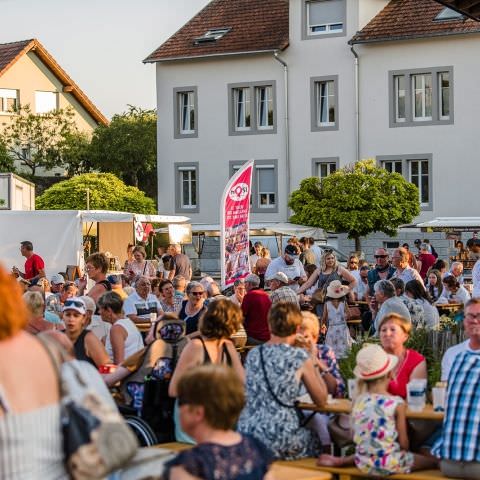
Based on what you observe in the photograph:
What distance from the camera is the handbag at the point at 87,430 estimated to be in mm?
5039

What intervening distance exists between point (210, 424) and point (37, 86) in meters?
62.0

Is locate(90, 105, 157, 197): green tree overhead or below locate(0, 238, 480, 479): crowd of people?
overhead

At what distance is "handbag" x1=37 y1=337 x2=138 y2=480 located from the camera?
5039 mm

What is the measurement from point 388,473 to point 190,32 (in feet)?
155

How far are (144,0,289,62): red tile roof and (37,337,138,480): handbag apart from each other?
45943 millimetres

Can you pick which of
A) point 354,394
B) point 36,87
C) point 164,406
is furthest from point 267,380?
point 36,87

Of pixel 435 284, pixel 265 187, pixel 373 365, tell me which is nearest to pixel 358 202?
pixel 265 187

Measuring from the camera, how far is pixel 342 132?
164 feet

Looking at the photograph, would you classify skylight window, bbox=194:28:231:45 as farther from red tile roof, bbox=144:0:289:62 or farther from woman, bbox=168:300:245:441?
woman, bbox=168:300:245:441

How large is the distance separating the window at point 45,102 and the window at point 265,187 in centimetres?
1809

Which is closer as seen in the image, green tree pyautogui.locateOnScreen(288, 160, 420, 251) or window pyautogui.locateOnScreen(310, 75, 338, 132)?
green tree pyautogui.locateOnScreen(288, 160, 420, 251)

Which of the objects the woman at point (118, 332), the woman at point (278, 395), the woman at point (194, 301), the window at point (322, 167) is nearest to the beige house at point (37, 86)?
the window at point (322, 167)

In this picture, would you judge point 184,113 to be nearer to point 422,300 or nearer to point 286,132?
point 286,132

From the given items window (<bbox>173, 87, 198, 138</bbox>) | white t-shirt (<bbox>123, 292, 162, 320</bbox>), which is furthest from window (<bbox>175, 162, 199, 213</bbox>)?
white t-shirt (<bbox>123, 292, 162, 320</bbox>)
